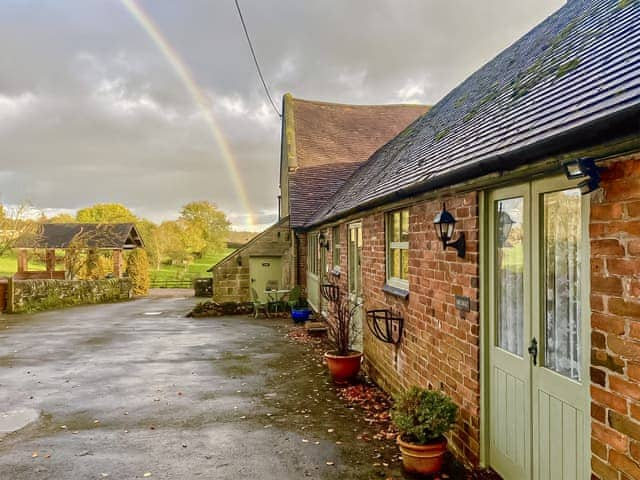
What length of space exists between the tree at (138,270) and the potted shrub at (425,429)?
2536cm

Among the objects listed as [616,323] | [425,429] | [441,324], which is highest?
[616,323]

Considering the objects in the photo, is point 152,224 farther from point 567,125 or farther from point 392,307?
point 567,125

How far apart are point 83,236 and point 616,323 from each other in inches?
1079

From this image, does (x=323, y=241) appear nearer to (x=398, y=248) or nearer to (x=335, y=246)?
(x=335, y=246)

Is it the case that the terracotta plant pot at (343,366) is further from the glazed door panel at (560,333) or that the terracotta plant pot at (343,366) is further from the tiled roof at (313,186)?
the tiled roof at (313,186)

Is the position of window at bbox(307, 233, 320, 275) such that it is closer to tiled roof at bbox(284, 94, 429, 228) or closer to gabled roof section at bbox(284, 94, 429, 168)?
tiled roof at bbox(284, 94, 429, 228)

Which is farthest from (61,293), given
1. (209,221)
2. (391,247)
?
(209,221)

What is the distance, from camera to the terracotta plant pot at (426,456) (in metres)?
3.64

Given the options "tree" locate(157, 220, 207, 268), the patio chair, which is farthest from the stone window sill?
"tree" locate(157, 220, 207, 268)

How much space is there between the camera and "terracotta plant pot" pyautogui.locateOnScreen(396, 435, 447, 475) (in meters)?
3.64

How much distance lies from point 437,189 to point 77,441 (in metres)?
4.56

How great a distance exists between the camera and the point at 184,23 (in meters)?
10.9

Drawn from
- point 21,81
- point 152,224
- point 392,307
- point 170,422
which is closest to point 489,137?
point 392,307

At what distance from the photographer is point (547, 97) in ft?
10.9
